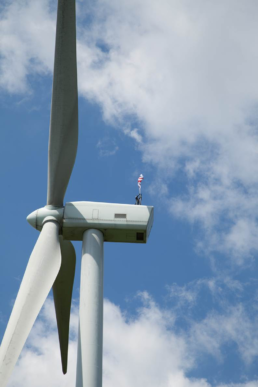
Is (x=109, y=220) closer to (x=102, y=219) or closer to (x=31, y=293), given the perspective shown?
(x=102, y=219)

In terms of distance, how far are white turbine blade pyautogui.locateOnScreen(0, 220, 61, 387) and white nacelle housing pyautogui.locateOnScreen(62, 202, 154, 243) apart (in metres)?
0.72

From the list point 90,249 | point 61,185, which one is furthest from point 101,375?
point 61,185

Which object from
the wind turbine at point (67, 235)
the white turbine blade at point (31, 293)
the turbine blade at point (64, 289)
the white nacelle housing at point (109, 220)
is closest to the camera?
the white turbine blade at point (31, 293)

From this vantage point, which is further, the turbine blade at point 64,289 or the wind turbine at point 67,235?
the turbine blade at point 64,289

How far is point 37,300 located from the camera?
17297 millimetres

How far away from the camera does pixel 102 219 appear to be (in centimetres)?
2039

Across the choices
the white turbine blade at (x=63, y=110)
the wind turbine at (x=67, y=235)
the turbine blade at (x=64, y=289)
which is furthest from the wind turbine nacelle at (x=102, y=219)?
the turbine blade at (x=64, y=289)

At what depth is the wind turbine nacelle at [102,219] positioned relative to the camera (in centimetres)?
2039

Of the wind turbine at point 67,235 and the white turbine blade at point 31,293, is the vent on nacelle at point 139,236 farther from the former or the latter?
the white turbine blade at point 31,293

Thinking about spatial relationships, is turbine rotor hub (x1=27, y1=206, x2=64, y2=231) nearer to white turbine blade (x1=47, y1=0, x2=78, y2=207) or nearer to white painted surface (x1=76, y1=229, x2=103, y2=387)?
white turbine blade (x1=47, y1=0, x2=78, y2=207)

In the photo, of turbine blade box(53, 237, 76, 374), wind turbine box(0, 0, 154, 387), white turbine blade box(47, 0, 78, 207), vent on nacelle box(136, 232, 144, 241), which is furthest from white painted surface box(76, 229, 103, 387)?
white turbine blade box(47, 0, 78, 207)

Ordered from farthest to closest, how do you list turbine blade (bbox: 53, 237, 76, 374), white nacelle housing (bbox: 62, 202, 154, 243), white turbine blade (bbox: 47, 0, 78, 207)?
turbine blade (bbox: 53, 237, 76, 374), white nacelle housing (bbox: 62, 202, 154, 243), white turbine blade (bbox: 47, 0, 78, 207)

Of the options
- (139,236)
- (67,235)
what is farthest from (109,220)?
(67,235)

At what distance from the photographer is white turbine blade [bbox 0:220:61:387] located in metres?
15.6
